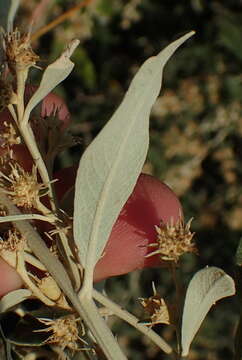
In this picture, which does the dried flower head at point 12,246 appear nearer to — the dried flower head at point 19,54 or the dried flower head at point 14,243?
the dried flower head at point 14,243

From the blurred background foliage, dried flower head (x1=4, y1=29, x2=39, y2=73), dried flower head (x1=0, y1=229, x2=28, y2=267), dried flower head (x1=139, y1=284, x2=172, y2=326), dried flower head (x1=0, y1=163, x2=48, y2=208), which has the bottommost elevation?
the blurred background foliage

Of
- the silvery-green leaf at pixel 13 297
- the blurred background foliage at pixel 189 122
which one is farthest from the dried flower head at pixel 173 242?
the blurred background foliage at pixel 189 122

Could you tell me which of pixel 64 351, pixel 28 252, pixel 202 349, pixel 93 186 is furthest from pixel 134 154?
pixel 202 349

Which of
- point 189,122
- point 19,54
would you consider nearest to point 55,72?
point 19,54

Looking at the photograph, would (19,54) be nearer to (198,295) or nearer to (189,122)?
(198,295)

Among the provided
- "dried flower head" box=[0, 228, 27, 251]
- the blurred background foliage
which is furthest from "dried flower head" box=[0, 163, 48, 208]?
Answer: the blurred background foliage

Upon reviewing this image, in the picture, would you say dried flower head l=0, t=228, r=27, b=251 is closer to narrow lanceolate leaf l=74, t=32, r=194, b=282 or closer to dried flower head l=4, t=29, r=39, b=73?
narrow lanceolate leaf l=74, t=32, r=194, b=282

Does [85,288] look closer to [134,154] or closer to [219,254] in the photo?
[134,154]
